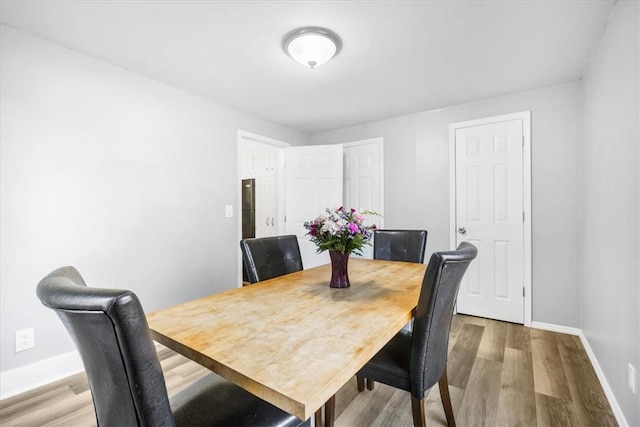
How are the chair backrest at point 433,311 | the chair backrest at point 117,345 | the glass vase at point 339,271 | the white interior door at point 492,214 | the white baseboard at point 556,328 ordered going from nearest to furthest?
1. the chair backrest at point 117,345
2. the chair backrest at point 433,311
3. the glass vase at point 339,271
4. the white baseboard at point 556,328
5. the white interior door at point 492,214

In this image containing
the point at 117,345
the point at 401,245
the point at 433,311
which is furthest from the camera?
the point at 401,245

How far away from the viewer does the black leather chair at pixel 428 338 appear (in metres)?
1.16

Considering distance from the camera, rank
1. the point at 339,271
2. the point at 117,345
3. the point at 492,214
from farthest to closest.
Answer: the point at 492,214, the point at 339,271, the point at 117,345

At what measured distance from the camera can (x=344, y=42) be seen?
81.0 inches

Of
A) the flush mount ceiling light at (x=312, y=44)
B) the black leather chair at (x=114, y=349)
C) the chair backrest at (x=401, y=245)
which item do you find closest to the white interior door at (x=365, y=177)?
the chair backrest at (x=401, y=245)

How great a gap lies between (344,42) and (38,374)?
3.03 metres

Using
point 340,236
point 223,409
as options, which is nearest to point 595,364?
point 340,236

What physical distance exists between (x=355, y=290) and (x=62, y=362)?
217cm

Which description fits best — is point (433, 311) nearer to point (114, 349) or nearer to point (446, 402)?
point (446, 402)

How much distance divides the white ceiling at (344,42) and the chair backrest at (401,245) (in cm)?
137

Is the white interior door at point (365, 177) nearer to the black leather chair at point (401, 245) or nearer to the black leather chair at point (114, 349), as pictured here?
the black leather chair at point (401, 245)

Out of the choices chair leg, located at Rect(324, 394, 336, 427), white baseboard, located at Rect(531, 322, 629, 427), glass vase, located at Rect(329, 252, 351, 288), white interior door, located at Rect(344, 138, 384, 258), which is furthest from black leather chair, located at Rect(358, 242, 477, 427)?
white interior door, located at Rect(344, 138, 384, 258)

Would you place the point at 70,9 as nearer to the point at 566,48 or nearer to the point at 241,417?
the point at 241,417

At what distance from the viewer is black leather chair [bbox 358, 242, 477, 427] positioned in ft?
3.81
